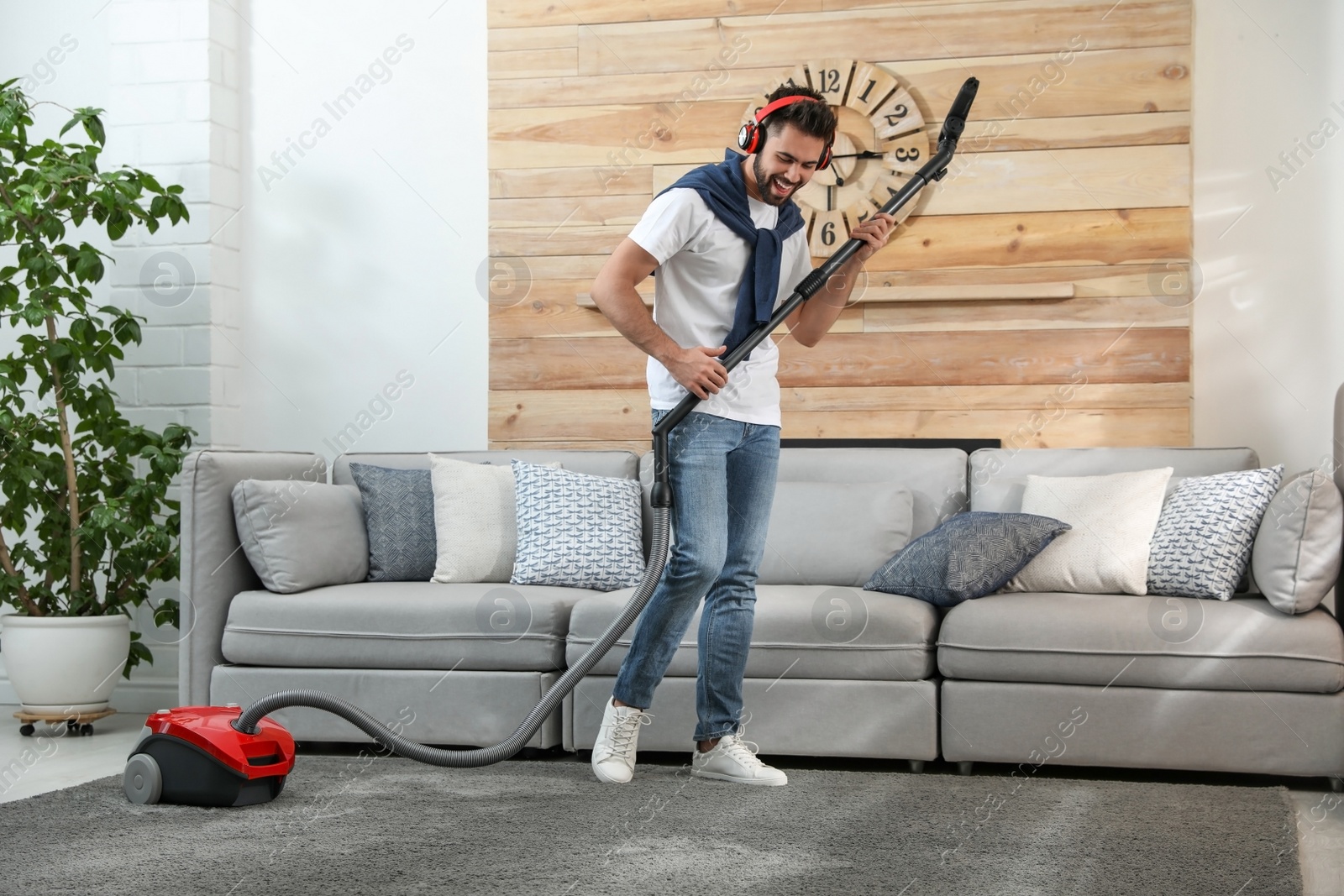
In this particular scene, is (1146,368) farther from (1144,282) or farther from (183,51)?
(183,51)

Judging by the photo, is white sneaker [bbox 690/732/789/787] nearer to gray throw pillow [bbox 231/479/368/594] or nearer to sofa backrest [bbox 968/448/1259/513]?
sofa backrest [bbox 968/448/1259/513]

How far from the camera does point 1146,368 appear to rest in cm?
362

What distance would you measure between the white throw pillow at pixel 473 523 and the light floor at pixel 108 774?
91cm

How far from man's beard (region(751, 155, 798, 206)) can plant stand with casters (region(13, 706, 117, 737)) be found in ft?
7.77

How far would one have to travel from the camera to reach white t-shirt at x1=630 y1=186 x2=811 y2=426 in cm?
243

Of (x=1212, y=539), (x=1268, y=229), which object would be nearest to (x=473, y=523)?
(x=1212, y=539)

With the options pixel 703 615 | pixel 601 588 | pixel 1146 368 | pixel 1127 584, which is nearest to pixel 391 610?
pixel 601 588

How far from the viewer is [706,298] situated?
2.50m

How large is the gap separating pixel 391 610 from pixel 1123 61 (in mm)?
2532

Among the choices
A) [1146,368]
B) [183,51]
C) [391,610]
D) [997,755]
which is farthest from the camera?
[183,51]

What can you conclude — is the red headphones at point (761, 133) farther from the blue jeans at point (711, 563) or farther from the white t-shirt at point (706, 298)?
the blue jeans at point (711, 563)

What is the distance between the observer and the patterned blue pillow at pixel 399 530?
11.0 ft

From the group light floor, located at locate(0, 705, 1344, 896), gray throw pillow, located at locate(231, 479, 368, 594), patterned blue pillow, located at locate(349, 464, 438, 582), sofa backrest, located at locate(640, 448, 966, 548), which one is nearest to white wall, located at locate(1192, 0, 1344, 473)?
sofa backrest, located at locate(640, 448, 966, 548)

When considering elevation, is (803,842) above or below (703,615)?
below
